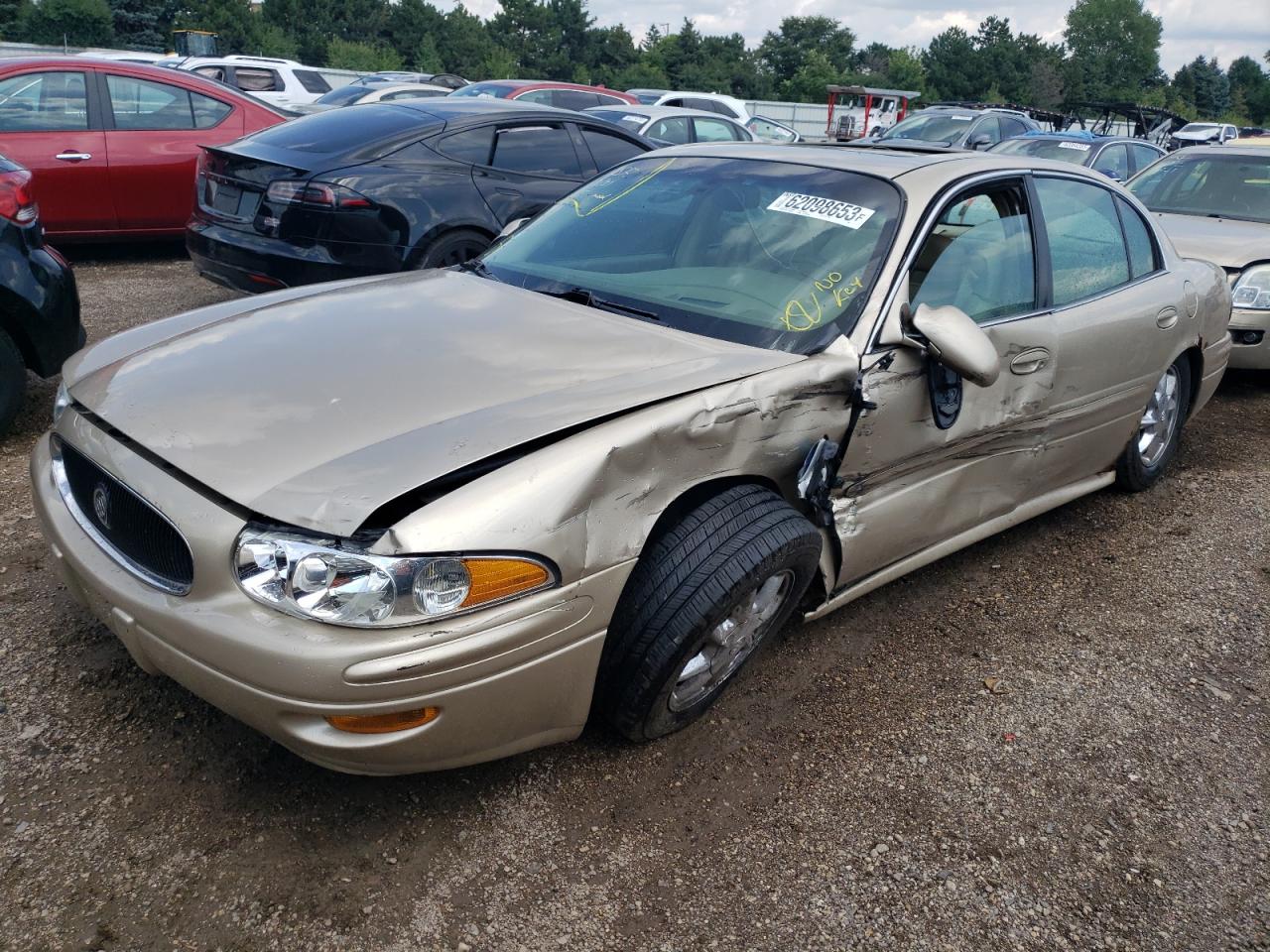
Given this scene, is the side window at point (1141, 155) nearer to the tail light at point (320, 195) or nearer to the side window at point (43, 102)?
the tail light at point (320, 195)

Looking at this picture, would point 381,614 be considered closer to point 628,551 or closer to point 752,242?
point 628,551

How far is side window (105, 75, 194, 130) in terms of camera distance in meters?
7.26

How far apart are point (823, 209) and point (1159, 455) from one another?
8.17ft

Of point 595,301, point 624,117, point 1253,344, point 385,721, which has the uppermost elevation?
point 624,117

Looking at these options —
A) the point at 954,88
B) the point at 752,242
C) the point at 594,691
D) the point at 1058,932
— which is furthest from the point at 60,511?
the point at 954,88

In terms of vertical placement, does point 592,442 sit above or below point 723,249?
below

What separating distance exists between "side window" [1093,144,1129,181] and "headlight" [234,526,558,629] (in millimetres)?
11004

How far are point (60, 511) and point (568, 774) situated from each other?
1452 millimetres

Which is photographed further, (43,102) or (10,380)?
(43,102)

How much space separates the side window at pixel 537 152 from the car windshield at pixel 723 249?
2.79m

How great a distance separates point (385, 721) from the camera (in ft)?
6.72

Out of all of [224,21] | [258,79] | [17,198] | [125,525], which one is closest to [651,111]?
[258,79]

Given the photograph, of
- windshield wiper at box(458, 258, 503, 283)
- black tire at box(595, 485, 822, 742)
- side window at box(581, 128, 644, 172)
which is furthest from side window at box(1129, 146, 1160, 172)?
black tire at box(595, 485, 822, 742)

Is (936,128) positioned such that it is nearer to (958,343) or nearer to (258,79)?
(258,79)
